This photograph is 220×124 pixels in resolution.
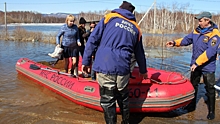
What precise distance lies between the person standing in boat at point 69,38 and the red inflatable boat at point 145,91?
709 mm

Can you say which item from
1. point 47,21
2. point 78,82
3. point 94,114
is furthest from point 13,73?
point 47,21

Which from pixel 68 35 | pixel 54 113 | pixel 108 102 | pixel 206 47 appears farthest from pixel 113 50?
pixel 68 35

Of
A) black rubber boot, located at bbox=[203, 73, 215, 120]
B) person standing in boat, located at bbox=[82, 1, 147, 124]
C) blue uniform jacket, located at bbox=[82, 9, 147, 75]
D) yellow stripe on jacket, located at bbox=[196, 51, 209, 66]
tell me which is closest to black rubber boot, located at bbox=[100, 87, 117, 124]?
person standing in boat, located at bbox=[82, 1, 147, 124]

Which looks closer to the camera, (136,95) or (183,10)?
(136,95)

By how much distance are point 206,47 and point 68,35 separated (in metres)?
3.26

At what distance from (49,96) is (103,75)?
2.67 metres

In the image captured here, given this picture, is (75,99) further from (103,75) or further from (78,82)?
(103,75)

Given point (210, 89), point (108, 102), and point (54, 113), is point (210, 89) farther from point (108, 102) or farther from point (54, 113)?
point (54, 113)

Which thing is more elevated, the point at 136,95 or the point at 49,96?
the point at 136,95

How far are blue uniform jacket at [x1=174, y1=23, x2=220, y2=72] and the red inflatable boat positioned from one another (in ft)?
1.44

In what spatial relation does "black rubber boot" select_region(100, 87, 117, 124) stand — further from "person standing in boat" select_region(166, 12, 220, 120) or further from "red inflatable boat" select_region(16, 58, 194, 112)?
"person standing in boat" select_region(166, 12, 220, 120)

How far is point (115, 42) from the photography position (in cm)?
313

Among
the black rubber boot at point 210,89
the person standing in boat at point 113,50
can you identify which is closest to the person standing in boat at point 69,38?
the person standing in boat at point 113,50

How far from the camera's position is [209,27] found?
3988 mm
